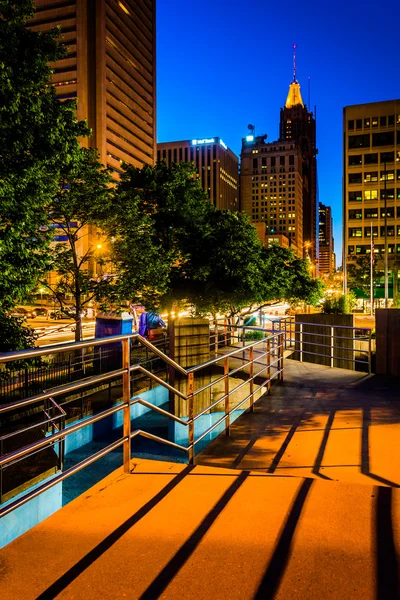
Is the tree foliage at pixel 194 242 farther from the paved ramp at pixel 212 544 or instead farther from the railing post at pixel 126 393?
the paved ramp at pixel 212 544

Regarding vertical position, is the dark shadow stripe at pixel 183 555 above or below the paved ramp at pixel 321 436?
above

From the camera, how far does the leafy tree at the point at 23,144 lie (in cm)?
862

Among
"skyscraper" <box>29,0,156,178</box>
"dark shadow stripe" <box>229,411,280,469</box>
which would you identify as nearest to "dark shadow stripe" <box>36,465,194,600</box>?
"dark shadow stripe" <box>229,411,280,469</box>

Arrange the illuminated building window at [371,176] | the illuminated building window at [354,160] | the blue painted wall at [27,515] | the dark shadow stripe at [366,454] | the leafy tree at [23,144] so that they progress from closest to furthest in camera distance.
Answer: the dark shadow stripe at [366,454] → the blue painted wall at [27,515] → the leafy tree at [23,144] → the illuminated building window at [371,176] → the illuminated building window at [354,160]

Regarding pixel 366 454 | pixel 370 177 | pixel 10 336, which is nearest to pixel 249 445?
pixel 366 454

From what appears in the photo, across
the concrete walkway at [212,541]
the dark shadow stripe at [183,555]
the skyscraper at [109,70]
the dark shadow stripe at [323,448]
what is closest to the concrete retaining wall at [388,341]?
the dark shadow stripe at [323,448]

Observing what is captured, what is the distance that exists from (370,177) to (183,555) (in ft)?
271

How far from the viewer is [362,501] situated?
3268 mm

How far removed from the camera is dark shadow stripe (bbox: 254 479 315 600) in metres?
2.23

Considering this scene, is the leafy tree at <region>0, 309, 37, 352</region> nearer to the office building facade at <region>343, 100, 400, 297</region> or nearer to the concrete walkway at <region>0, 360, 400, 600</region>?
the concrete walkway at <region>0, 360, 400, 600</region>

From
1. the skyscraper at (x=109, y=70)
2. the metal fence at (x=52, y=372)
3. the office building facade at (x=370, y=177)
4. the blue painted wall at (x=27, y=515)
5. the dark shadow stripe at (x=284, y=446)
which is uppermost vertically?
the skyscraper at (x=109, y=70)

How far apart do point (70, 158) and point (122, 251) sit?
22.6 feet

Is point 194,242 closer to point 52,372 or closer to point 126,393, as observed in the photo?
point 52,372

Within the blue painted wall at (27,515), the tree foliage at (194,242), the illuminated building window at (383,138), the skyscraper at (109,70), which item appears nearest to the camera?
the blue painted wall at (27,515)
